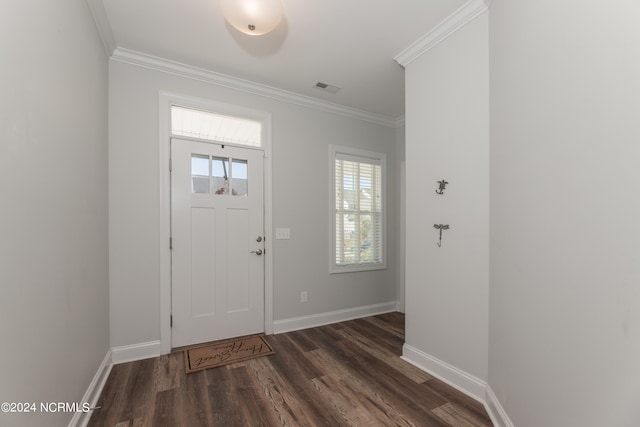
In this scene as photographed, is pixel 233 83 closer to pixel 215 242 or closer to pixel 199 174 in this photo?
pixel 199 174

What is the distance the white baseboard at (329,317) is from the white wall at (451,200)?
3.88ft

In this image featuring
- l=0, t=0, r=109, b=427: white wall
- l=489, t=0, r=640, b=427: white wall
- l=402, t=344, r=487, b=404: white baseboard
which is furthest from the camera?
l=402, t=344, r=487, b=404: white baseboard

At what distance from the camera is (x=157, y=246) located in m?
2.64

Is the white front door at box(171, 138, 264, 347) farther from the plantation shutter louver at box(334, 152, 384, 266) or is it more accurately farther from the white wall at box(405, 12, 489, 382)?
the white wall at box(405, 12, 489, 382)

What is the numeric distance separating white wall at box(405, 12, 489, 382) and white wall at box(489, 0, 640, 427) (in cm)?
19

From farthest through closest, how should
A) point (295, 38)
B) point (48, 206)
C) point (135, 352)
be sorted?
1. point (135, 352)
2. point (295, 38)
3. point (48, 206)

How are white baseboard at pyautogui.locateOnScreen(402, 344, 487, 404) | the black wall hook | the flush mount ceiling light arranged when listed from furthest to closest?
the black wall hook → white baseboard at pyautogui.locateOnScreen(402, 344, 487, 404) → the flush mount ceiling light

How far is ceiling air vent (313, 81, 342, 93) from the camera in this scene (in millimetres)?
3133

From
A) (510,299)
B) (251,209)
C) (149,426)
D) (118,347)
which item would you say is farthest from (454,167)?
(118,347)

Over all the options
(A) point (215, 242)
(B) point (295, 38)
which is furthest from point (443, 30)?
(A) point (215, 242)

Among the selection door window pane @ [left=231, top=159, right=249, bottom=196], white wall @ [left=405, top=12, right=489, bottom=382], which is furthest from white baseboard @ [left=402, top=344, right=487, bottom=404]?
door window pane @ [left=231, top=159, right=249, bottom=196]

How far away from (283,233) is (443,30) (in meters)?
2.40

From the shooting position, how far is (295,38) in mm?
2359

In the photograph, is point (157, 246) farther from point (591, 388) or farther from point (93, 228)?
point (591, 388)
